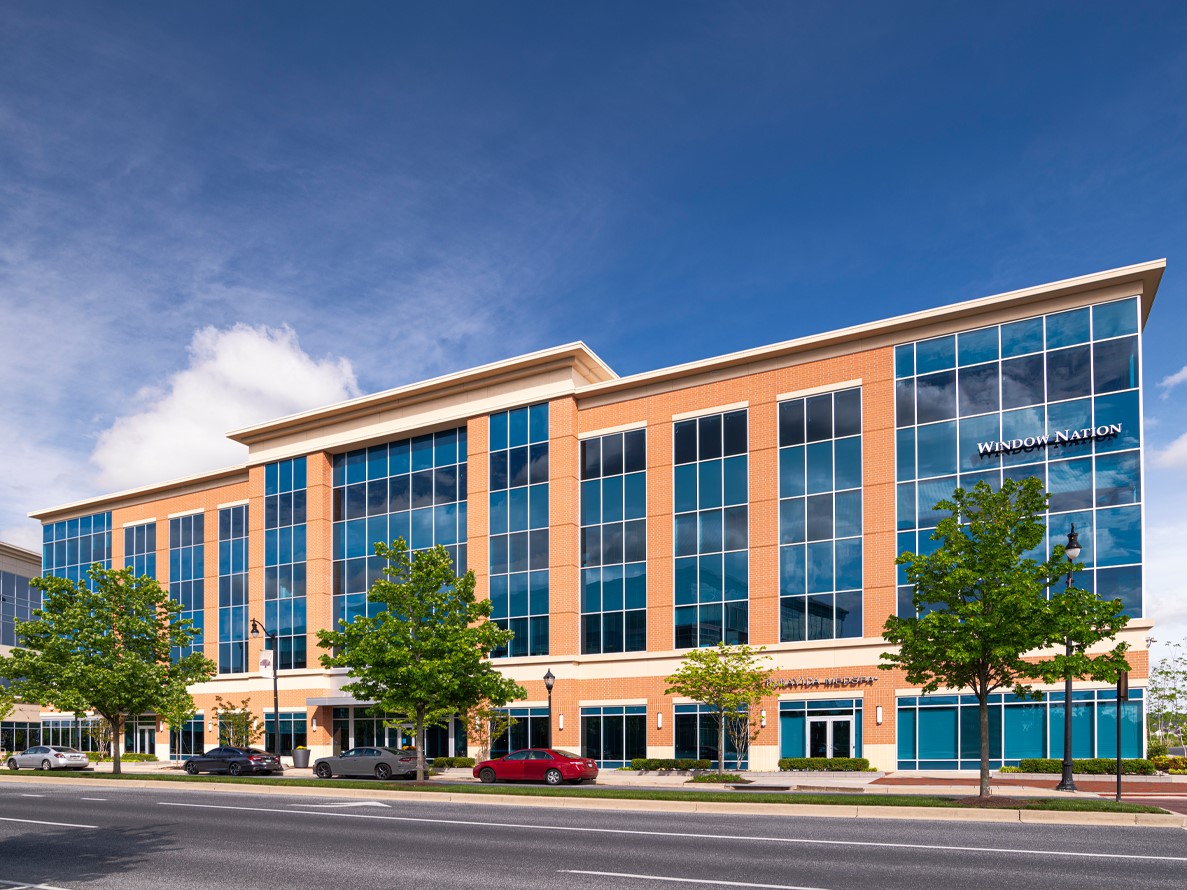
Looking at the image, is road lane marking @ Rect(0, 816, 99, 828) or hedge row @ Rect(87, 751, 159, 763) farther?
hedge row @ Rect(87, 751, 159, 763)

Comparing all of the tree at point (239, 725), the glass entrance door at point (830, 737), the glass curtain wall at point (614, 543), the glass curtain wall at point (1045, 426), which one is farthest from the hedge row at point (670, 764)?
the tree at point (239, 725)

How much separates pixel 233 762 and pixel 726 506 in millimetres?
24348

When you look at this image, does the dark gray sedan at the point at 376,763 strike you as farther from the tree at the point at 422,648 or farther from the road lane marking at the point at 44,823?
the road lane marking at the point at 44,823

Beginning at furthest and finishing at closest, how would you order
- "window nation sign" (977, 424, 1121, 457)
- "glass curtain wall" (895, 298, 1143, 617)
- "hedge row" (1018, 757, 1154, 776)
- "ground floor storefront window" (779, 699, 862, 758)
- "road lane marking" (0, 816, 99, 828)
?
"ground floor storefront window" (779, 699, 862, 758), "window nation sign" (977, 424, 1121, 457), "glass curtain wall" (895, 298, 1143, 617), "hedge row" (1018, 757, 1154, 776), "road lane marking" (0, 816, 99, 828)

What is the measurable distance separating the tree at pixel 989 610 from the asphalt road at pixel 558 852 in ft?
16.6

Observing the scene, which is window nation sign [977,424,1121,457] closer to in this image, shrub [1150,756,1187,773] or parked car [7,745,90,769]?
shrub [1150,756,1187,773]

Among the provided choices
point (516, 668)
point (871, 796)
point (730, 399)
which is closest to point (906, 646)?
point (871, 796)

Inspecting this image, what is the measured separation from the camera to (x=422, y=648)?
36.5m

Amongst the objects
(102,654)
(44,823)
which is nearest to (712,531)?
(44,823)

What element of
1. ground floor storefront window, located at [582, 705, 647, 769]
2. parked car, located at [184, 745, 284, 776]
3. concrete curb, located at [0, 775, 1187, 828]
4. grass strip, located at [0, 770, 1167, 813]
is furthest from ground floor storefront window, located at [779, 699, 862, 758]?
parked car, located at [184, 745, 284, 776]

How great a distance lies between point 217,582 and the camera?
61344mm

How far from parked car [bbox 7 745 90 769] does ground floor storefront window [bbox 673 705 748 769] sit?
31.3 m

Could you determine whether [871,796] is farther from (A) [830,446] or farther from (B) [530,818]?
(A) [830,446]

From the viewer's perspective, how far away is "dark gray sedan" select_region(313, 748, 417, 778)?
39.1 metres
